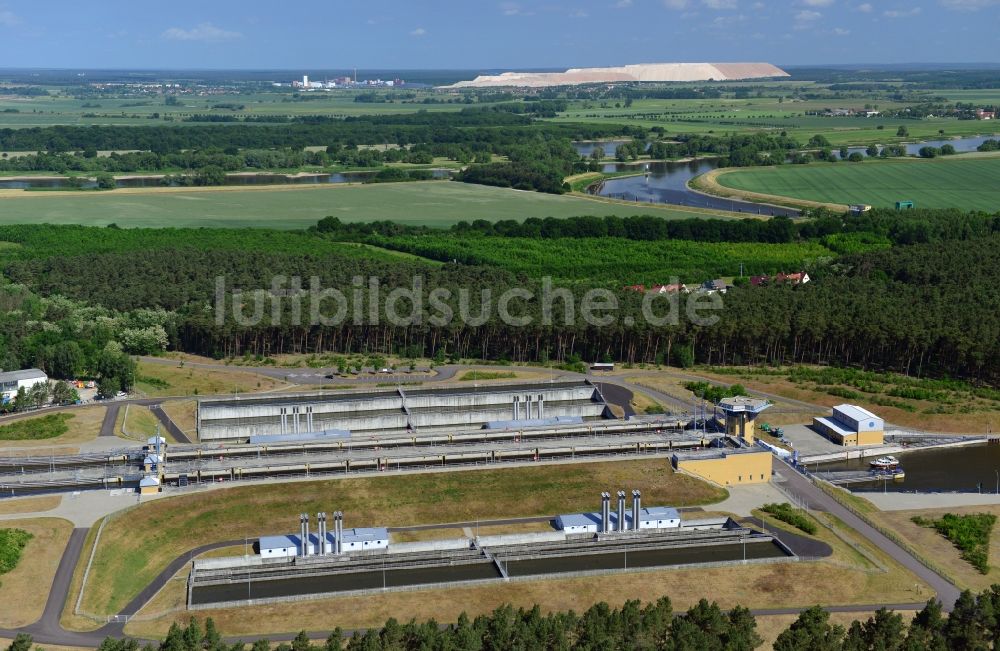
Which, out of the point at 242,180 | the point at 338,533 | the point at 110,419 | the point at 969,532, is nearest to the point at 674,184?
the point at 242,180

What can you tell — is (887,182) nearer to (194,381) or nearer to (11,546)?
(194,381)

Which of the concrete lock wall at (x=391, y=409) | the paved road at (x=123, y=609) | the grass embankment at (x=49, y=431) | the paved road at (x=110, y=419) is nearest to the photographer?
the paved road at (x=123, y=609)

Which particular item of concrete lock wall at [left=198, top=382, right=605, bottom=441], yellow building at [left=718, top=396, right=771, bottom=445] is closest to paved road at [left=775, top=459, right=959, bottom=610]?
yellow building at [left=718, top=396, right=771, bottom=445]

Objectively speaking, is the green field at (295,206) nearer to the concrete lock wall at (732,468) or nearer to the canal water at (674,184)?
the canal water at (674,184)

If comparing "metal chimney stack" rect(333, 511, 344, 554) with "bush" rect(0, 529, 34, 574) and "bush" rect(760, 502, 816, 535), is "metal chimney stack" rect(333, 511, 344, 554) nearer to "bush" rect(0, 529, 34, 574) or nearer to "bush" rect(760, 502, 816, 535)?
"bush" rect(0, 529, 34, 574)

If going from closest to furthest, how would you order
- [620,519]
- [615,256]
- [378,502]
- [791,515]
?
1. [620,519]
2. [791,515]
3. [378,502]
4. [615,256]

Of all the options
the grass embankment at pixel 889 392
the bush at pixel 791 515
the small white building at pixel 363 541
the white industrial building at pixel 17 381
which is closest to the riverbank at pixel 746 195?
the grass embankment at pixel 889 392
